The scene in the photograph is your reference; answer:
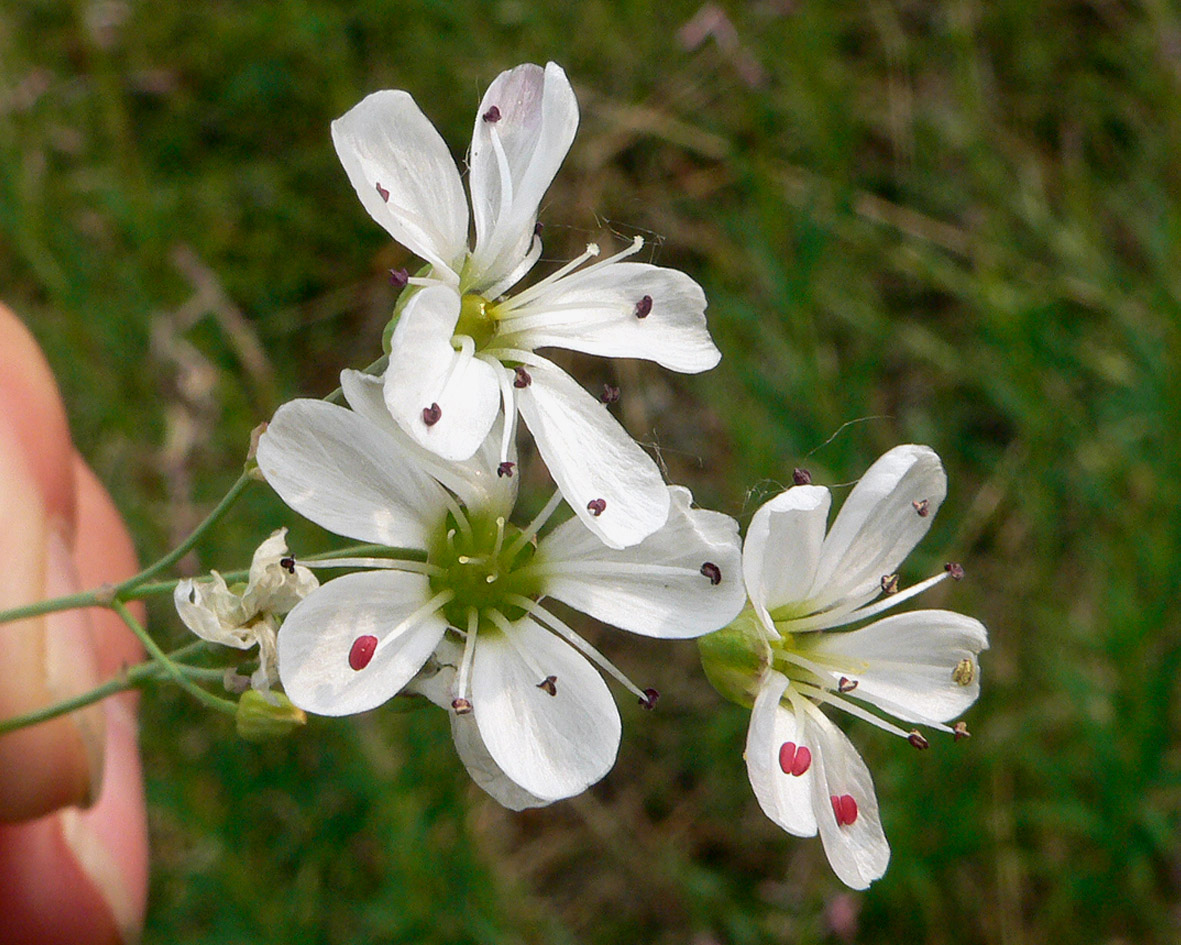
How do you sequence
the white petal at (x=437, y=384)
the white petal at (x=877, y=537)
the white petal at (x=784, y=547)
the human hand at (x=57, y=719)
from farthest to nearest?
the human hand at (x=57, y=719) → the white petal at (x=877, y=537) → the white petal at (x=784, y=547) → the white petal at (x=437, y=384)

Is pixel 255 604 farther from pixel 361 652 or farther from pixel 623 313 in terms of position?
pixel 623 313

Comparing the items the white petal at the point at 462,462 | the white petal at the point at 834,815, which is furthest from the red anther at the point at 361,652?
the white petal at the point at 834,815

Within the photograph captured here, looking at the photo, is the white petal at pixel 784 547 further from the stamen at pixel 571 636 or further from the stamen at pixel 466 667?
the stamen at pixel 466 667

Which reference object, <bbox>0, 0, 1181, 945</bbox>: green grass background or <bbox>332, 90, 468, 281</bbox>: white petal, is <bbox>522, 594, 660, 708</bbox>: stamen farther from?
<bbox>0, 0, 1181, 945</bbox>: green grass background

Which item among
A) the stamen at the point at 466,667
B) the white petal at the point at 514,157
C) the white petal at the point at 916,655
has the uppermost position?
the white petal at the point at 514,157

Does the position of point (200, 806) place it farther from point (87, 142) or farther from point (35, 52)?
Answer: point (35, 52)

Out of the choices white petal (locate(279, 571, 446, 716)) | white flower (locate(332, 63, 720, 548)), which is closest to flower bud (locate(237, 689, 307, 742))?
white petal (locate(279, 571, 446, 716))
